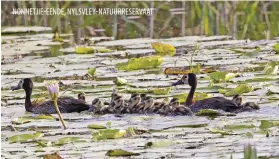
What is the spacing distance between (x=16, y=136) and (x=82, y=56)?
338 cm

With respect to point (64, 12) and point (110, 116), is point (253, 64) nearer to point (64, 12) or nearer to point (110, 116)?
point (110, 116)

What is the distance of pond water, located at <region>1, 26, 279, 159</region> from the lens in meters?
5.92

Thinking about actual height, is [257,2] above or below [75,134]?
above

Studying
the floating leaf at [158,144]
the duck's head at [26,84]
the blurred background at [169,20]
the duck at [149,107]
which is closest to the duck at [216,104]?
the duck at [149,107]

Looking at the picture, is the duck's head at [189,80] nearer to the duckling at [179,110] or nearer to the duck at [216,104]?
the duck at [216,104]

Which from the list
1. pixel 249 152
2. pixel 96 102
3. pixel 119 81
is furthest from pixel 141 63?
pixel 249 152

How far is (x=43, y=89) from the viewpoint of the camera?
8344mm

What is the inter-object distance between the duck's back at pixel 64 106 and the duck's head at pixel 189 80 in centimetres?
85

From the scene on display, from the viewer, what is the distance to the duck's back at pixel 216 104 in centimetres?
690

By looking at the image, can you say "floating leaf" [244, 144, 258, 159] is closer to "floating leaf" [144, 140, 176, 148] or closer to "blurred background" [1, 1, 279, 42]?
"floating leaf" [144, 140, 176, 148]

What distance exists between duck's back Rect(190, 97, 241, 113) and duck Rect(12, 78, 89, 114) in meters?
0.86

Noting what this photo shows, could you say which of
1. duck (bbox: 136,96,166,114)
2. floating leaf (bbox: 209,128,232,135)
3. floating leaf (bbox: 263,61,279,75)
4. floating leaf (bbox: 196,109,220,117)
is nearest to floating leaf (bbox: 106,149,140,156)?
floating leaf (bbox: 209,128,232,135)

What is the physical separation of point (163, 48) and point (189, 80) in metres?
2.07

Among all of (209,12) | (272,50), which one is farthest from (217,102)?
(209,12)
